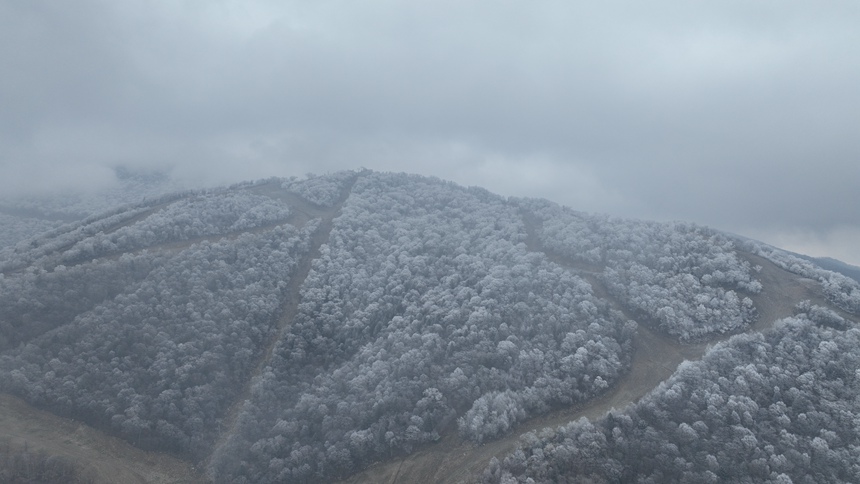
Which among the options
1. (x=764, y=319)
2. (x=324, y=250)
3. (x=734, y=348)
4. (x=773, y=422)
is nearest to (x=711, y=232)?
(x=764, y=319)

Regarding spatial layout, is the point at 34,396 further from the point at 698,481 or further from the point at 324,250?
the point at 698,481

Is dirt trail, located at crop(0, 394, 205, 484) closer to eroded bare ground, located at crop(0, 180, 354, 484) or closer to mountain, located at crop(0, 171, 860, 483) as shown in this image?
eroded bare ground, located at crop(0, 180, 354, 484)

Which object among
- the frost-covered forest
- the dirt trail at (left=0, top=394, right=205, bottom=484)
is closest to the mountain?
the frost-covered forest

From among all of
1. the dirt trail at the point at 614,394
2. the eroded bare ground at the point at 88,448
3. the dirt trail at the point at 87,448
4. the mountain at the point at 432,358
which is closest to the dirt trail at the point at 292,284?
the mountain at the point at 432,358

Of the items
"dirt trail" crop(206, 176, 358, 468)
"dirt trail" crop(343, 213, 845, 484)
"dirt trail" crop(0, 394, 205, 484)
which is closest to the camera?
"dirt trail" crop(0, 394, 205, 484)

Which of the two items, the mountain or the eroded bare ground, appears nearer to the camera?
the mountain

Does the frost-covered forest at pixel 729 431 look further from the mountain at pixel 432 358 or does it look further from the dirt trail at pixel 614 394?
the dirt trail at pixel 614 394
